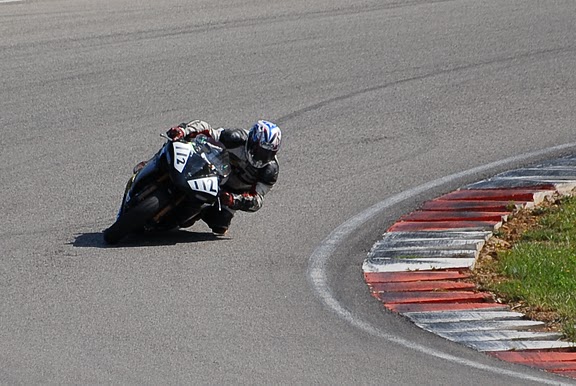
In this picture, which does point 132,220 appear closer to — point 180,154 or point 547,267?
point 180,154

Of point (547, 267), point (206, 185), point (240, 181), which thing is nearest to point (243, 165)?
point (240, 181)

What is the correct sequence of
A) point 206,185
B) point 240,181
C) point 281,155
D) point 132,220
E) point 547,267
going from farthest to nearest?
point 281,155, point 240,181, point 206,185, point 132,220, point 547,267

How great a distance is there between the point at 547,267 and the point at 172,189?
2984 mm

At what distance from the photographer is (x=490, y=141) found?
13.1 m

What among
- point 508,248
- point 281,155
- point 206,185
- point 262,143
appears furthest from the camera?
point 281,155

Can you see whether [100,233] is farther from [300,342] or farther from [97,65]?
[97,65]

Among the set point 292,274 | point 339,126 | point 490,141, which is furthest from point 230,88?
point 292,274

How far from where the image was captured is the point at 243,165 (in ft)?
34.7

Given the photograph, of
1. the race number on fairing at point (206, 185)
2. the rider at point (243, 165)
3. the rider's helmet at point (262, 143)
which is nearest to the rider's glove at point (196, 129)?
the rider at point (243, 165)

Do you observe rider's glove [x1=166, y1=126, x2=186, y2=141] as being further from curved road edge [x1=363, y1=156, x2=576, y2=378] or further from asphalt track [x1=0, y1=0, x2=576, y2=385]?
curved road edge [x1=363, y1=156, x2=576, y2=378]

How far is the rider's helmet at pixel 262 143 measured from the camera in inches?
404

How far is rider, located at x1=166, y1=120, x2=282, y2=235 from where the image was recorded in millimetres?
10266

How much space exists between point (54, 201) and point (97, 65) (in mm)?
3906

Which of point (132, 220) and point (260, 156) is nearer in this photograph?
point (132, 220)
